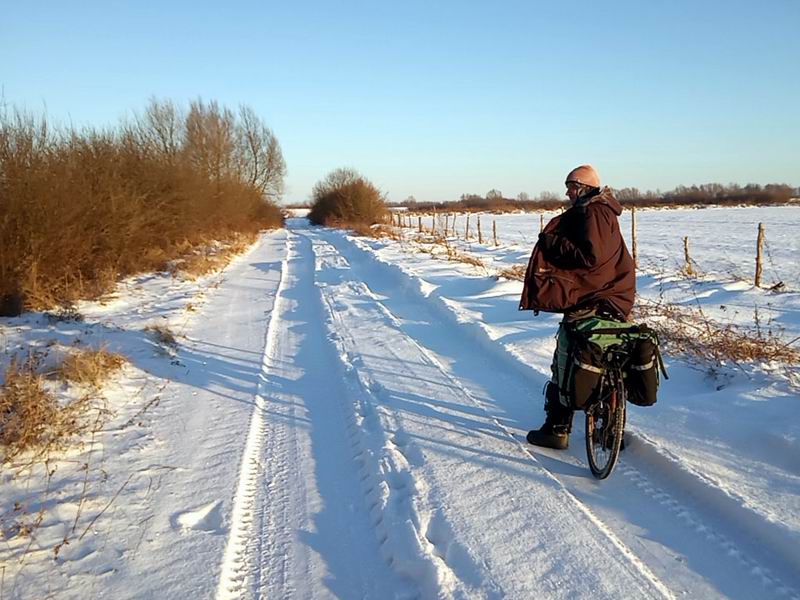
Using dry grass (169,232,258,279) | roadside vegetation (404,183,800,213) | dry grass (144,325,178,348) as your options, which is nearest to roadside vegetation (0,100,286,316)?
dry grass (169,232,258,279)

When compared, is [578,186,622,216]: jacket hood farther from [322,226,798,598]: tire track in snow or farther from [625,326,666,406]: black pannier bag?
[322,226,798,598]: tire track in snow

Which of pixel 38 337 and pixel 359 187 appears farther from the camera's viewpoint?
pixel 359 187

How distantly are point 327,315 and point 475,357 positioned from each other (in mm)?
3866

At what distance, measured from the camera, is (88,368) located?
621 centimetres

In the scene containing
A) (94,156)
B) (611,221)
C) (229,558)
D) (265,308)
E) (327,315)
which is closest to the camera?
(229,558)

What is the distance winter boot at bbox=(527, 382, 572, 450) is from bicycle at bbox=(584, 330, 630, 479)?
0.88ft

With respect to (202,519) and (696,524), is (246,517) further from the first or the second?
(696,524)

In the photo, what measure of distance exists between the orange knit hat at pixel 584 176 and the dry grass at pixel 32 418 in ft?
15.8

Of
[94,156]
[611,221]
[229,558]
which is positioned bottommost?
[229,558]

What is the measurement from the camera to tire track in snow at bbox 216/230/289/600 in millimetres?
3174

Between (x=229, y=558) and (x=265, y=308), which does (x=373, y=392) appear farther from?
(x=265, y=308)

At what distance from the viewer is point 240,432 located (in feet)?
17.2

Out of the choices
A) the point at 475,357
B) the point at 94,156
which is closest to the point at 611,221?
the point at 475,357

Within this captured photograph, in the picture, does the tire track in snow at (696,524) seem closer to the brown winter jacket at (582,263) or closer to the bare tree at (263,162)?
the brown winter jacket at (582,263)
